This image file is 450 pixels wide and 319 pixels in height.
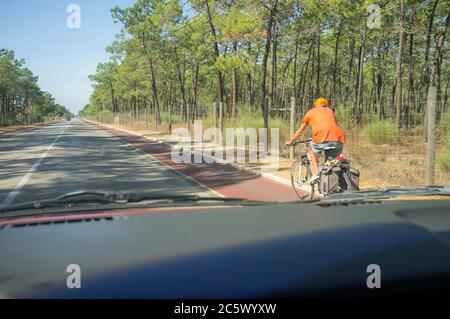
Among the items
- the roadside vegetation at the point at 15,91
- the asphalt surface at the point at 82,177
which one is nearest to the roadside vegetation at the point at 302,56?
the asphalt surface at the point at 82,177

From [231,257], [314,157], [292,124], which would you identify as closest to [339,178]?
[314,157]

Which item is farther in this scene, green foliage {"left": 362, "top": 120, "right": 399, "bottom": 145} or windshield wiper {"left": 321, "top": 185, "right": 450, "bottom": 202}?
green foliage {"left": 362, "top": 120, "right": 399, "bottom": 145}

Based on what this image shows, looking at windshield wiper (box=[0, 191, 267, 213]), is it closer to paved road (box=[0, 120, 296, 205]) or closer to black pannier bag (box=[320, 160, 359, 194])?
black pannier bag (box=[320, 160, 359, 194])

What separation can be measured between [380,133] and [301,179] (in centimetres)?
561

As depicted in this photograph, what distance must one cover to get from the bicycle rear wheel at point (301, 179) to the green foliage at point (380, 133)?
4.91 m

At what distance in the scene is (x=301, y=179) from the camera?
9.46 metres

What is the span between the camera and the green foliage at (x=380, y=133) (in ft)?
45.3

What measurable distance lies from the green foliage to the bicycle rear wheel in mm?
4909

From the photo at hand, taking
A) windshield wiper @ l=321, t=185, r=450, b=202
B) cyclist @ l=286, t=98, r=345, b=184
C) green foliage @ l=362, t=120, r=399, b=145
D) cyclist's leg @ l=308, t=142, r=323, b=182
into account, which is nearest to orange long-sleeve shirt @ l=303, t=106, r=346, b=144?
cyclist @ l=286, t=98, r=345, b=184

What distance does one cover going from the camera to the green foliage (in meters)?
13.8

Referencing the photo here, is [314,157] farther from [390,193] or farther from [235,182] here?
[390,193]

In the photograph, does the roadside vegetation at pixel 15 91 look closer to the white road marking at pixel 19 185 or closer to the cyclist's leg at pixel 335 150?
the white road marking at pixel 19 185

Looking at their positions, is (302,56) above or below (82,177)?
above
